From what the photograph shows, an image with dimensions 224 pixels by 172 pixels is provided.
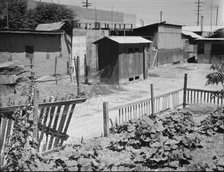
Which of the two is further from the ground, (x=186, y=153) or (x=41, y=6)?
(x=41, y=6)

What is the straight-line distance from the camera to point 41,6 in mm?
36344

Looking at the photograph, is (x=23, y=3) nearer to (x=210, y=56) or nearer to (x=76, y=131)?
(x=210, y=56)

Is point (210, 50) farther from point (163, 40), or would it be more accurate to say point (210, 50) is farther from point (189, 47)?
point (189, 47)

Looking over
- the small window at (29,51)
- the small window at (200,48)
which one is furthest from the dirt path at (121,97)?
the small window at (29,51)

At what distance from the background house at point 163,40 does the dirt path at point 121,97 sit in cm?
189

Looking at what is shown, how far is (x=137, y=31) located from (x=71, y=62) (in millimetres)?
11379

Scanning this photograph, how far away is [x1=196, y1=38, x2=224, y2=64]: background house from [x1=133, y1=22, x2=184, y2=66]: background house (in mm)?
2286

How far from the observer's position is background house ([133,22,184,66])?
2934cm

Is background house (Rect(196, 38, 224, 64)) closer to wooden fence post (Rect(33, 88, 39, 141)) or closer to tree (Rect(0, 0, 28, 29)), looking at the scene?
tree (Rect(0, 0, 28, 29))

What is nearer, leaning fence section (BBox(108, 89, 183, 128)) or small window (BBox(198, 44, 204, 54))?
leaning fence section (BBox(108, 89, 183, 128))

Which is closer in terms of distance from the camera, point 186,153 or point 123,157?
point 186,153

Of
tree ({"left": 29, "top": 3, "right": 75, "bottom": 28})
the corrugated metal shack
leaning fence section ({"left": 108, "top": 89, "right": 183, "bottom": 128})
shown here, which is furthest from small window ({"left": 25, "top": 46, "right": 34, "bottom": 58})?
the corrugated metal shack

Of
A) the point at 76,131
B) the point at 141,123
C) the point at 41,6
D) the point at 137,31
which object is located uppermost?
the point at 41,6

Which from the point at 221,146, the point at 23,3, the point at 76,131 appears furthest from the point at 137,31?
the point at 221,146
